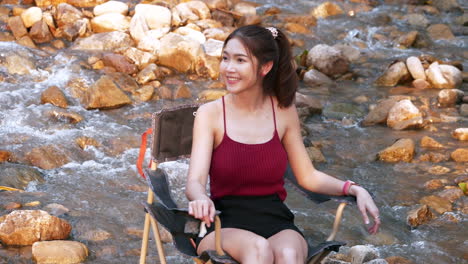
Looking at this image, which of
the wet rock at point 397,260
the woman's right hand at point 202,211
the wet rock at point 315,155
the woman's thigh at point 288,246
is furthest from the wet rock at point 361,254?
the wet rock at point 315,155

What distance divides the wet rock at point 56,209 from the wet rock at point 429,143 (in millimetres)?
3641

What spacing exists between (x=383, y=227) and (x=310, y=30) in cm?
658

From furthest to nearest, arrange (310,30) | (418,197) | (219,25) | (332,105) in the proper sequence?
(310,30) < (219,25) < (332,105) < (418,197)

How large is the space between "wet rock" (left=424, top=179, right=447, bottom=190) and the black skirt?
3.26 metres

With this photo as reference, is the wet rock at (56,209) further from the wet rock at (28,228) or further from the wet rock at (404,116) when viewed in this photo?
the wet rock at (404,116)

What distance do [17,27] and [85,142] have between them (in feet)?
11.0

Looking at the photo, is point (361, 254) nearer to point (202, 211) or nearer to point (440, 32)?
point (202, 211)

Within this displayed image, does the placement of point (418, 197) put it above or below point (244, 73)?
below

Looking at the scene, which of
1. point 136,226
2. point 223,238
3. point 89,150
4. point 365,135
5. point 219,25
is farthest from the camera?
point 219,25

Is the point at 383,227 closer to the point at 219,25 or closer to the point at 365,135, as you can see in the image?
the point at 365,135

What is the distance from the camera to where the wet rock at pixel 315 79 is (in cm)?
903

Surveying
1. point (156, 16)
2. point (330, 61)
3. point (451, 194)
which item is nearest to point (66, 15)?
point (156, 16)

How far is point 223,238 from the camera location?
2.70 meters

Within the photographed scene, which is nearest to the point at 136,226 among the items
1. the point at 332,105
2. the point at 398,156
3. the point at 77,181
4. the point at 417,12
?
the point at 77,181
